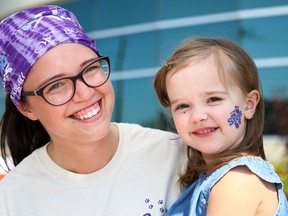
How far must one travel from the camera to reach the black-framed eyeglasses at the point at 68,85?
200cm

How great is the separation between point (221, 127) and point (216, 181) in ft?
0.69

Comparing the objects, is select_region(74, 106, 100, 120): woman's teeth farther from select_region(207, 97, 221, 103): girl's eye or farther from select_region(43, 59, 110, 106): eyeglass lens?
select_region(207, 97, 221, 103): girl's eye

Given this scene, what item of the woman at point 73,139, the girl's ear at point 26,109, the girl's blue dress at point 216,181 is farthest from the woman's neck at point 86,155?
the girl's blue dress at point 216,181

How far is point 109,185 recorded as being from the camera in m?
2.15

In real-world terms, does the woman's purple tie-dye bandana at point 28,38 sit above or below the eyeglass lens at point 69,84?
above

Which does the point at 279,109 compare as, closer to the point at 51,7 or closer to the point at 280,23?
the point at 280,23

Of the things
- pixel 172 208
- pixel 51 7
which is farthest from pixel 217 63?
pixel 51 7

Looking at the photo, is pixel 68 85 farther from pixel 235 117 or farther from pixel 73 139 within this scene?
pixel 235 117

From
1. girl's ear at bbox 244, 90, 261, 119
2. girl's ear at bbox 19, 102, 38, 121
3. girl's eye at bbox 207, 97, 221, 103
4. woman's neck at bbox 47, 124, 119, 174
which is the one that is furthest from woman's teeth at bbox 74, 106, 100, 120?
girl's ear at bbox 244, 90, 261, 119

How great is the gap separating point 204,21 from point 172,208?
6.15 m

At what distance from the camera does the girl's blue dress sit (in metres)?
1.84

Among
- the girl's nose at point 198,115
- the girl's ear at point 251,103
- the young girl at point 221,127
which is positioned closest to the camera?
the young girl at point 221,127

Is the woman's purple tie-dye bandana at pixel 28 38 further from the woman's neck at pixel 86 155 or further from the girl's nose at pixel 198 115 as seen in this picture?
the girl's nose at pixel 198 115

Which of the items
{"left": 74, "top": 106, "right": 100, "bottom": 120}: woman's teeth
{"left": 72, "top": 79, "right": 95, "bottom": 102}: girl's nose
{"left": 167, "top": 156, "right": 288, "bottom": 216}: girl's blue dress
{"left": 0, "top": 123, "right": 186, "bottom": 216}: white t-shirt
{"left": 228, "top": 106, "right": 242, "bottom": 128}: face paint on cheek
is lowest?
{"left": 0, "top": 123, "right": 186, "bottom": 216}: white t-shirt
